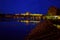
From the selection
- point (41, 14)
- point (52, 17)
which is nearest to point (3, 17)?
point (41, 14)

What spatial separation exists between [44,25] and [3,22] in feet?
1.98

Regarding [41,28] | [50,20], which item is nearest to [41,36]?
[41,28]

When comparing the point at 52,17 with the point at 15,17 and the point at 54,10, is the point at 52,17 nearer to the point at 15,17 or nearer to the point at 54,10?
the point at 54,10

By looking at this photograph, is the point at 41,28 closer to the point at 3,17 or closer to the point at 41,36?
the point at 41,36

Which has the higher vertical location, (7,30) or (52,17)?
(52,17)

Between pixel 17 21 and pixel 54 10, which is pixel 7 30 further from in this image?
pixel 54 10

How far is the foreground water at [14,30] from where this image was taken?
7.38 ft

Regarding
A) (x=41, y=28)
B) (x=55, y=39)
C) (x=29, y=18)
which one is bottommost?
(x=55, y=39)

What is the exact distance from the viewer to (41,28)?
7.55 ft

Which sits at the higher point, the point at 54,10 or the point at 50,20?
the point at 54,10

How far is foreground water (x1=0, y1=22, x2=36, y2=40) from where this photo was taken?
225 centimetres

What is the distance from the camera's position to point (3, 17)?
7.44 feet

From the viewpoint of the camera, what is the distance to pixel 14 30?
2291 mm

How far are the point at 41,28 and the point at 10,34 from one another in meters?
0.47
